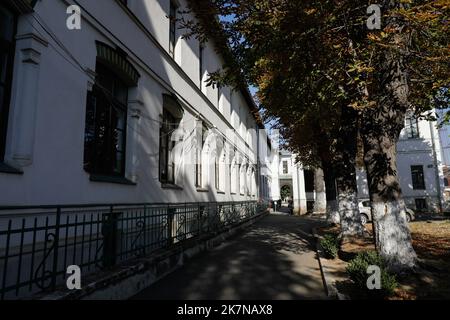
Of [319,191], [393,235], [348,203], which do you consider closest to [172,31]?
[348,203]

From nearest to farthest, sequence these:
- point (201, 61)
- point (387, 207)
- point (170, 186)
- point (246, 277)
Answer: point (387, 207)
point (246, 277)
point (170, 186)
point (201, 61)

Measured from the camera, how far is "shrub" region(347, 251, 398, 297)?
4559 millimetres

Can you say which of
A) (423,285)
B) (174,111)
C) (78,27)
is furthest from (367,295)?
(174,111)

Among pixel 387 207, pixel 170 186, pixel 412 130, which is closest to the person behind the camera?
pixel 387 207

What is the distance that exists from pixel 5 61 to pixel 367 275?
5.98 metres

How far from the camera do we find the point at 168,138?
10719mm

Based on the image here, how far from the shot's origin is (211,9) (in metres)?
6.47

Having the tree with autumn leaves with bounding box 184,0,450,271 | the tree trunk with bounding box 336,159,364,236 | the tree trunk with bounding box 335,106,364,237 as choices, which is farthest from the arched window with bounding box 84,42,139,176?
the tree trunk with bounding box 336,159,364,236

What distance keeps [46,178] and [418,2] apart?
680cm

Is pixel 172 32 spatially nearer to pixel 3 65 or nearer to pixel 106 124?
pixel 106 124

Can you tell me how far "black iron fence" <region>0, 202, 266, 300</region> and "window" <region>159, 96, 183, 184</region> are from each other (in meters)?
1.47

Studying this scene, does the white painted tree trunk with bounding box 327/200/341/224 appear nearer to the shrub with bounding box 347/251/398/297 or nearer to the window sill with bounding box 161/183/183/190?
the window sill with bounding box 161/183/183/190

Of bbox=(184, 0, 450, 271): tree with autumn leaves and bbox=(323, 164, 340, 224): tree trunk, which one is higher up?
bbox=(184, 0, 450, 271): tree with autumn leaves

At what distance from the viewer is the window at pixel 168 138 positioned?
10.1m
